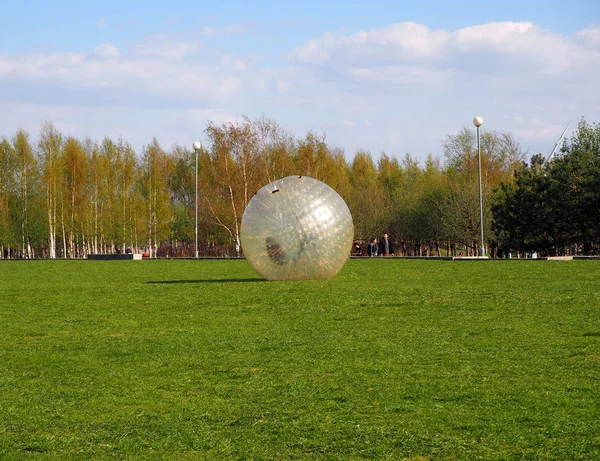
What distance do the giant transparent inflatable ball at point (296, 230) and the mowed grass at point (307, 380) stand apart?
5.33 m

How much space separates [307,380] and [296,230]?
1319cm

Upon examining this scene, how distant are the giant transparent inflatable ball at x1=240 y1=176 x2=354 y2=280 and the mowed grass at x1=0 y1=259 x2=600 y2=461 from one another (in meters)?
5.33

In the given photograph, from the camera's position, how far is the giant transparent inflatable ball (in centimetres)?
2142

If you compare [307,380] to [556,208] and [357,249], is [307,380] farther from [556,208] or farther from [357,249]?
[357,249]

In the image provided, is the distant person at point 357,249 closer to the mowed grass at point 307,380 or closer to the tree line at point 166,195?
the tree line at point 166,195

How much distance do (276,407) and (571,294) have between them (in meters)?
10.9

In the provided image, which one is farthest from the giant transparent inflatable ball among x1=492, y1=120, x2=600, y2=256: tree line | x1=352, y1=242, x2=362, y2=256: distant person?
x1=352, y1=242, x2=362, y2=256: distant person

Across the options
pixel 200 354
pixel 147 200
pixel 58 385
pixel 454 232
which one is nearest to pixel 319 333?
pixel 200 354

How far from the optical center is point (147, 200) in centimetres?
8638

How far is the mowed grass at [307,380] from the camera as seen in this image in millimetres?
6008

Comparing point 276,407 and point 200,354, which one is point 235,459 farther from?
point 200,354

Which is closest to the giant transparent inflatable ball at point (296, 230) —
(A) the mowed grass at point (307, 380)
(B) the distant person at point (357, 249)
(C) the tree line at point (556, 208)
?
(A) the mowed grass at point (307, 380)

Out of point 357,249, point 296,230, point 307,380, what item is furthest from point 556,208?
point 307,380

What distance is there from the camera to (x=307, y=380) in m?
8.21
